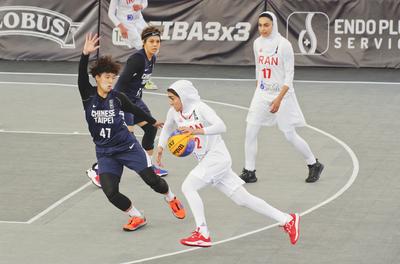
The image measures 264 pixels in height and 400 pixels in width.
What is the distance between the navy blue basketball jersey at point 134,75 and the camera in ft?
55.9

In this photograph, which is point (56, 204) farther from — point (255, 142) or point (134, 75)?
point (255, 142)

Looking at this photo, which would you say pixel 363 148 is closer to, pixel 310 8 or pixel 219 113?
pixel 219 113

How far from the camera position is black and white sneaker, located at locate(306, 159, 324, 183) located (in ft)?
57.3

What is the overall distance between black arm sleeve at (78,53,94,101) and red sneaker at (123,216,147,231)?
68.5 inches

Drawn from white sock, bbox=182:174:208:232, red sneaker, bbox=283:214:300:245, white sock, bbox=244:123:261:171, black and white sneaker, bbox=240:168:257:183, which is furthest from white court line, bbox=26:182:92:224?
red sneaker, bbox=283:214:300:245

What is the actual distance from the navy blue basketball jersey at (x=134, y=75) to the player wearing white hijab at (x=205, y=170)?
2.52 metres

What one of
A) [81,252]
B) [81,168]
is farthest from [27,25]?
[81,252]

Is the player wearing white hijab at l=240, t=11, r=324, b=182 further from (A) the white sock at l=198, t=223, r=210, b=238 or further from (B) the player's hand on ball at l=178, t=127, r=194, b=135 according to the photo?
(A) the white sock at l=198, t=223, r=210, b=238

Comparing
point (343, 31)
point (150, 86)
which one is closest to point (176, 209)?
point (150, 86)

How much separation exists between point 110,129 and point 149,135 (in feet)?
9.82

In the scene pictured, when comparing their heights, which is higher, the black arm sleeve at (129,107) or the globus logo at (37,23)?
the globus logo at (37,23)

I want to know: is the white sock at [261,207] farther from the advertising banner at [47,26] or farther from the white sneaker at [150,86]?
the advertising banner at [47,26]

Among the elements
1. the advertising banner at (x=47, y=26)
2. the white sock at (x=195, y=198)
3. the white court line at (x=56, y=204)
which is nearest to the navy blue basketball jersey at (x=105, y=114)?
the white sock at (x=195, y=198)

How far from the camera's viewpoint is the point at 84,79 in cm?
1473
